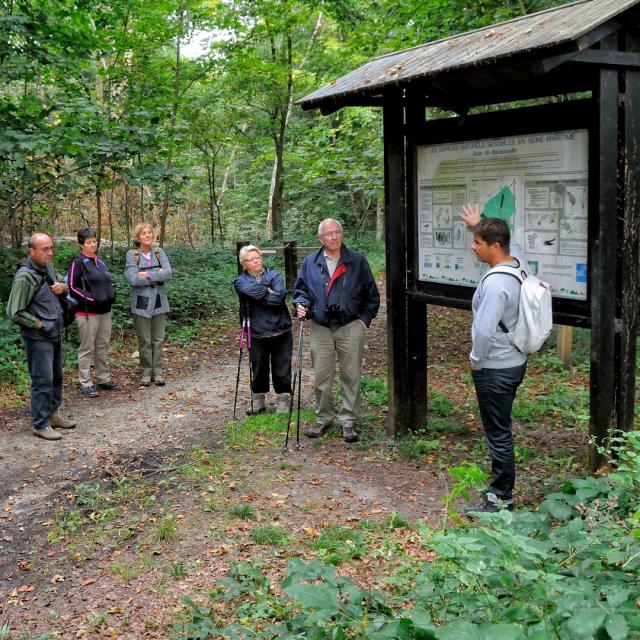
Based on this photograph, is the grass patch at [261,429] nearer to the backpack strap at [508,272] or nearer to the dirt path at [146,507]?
the dirt path at [146,507]

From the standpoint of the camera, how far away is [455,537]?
7.90 ft

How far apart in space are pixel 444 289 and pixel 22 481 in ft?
13.4

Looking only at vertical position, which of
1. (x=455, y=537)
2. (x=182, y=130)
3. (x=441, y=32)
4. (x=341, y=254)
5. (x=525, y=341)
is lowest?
(x=455, y=537)

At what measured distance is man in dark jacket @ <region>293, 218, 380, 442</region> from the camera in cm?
664

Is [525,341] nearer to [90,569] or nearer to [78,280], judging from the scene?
[90,569]

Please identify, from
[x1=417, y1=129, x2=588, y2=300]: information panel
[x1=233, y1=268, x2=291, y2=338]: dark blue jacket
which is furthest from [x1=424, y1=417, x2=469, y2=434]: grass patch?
[x1=233, y1=268, x2=291, y2=338]: dark blue jacket

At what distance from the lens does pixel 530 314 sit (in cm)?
463

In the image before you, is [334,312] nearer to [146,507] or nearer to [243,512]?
[243,512]

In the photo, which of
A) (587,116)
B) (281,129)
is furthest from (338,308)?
(281,129)

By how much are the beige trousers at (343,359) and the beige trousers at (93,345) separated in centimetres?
348

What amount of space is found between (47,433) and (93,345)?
2008 millimetres

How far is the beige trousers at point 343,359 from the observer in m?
6.70

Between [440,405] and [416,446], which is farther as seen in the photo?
[440,405]

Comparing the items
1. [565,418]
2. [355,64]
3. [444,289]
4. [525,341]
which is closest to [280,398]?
[444,289]
